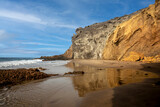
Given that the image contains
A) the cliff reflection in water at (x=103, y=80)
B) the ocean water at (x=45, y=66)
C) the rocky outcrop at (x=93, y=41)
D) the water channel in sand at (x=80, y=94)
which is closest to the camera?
the water channel in sand at (x=80, y=94)

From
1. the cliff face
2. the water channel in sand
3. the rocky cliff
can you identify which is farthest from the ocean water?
the cliff face

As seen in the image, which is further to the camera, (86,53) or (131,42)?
(86,53)

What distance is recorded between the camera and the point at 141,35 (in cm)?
1449

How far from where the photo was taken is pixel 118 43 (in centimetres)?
1856

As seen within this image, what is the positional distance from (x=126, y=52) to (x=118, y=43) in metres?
2.84

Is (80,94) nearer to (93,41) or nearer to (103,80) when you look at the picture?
(103,80)

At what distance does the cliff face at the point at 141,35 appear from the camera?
12.8 meters

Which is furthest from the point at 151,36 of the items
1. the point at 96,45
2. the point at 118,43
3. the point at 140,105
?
A: the point at 96,45

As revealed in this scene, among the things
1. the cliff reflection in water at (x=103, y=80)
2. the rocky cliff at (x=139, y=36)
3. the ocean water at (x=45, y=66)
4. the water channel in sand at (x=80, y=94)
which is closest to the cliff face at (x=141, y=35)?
the rocky cliff at (x=139, y=36)

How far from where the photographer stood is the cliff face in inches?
502

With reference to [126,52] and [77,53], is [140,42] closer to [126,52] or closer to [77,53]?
[126,52]

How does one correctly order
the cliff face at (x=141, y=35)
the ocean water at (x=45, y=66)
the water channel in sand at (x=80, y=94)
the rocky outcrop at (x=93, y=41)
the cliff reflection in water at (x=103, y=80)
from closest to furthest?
the water channel in sand at (x=80, y=94)
the cliff reflection in water at (x=103, y=80)
the ocean water at (x=45, y=66)
the cliff face at (x=141, y=35)
the rocky outcrop at (x=93, y=41)

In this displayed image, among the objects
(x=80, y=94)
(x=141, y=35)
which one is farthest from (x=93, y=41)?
(x=80, y=94)

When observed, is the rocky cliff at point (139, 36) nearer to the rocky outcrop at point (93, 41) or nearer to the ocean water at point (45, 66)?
the rocky outcrop at point (93, 41)
